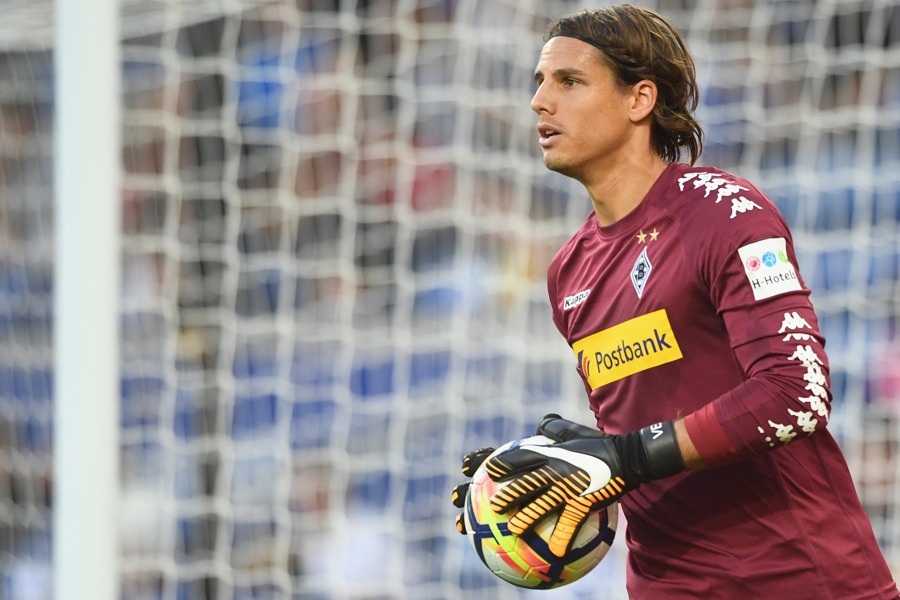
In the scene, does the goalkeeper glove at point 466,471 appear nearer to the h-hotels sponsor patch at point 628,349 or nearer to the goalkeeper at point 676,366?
the goalkeeper at point 676,366

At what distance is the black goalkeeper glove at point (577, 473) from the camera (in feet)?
6.42

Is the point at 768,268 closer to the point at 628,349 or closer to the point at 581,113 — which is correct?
the point at 628,349

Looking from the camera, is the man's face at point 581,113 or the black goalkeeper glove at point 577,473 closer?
the black goalkeeper glove at point 577,473

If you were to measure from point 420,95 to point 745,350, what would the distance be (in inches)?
138

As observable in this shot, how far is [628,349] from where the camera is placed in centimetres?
219

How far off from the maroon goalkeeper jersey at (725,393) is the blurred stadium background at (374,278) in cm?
285

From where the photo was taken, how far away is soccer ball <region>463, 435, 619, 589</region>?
6.93ft

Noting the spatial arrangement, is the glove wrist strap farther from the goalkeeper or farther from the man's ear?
the man's ear

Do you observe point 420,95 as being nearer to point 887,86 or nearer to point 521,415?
point 521,415

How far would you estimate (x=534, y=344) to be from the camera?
526 centimetres

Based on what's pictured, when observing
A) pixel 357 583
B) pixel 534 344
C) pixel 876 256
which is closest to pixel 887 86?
pixel 876 256

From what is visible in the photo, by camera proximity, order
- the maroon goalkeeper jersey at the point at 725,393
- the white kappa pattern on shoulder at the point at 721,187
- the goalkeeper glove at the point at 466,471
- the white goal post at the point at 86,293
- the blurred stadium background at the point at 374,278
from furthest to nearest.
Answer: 1. the blurred stadium background at the point at 374,278
2. the white goal post at the point at 86,293
3. the goalkeeper glove at the point at 466,471
4. the white kappa pattern on shoulder at the point at 721,187
5. the maroon goalkeeper jersey at the point at 725,393

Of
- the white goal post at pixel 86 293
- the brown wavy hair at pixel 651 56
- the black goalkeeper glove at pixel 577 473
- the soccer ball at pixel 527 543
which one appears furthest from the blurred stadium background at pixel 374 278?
the black goalkeeper glove at pixel 577 473

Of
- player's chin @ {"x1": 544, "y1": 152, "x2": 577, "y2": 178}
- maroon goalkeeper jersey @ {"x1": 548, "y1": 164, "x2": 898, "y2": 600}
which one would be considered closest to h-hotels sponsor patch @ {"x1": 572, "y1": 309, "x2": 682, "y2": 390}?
maroon goalkeeper jersey @ {"x1": 548, "y1": 164, "x2": 898, "y2": 600}
